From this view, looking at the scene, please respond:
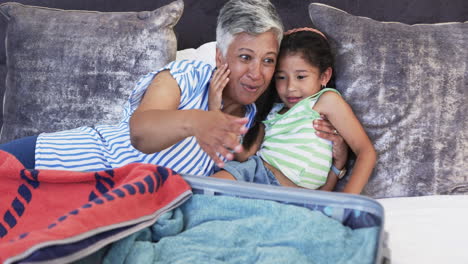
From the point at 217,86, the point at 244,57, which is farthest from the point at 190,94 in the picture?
the point at 244,57

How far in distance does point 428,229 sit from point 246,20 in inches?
28.7

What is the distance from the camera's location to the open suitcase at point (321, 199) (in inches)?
35.8

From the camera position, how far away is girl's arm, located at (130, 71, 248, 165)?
88 cm

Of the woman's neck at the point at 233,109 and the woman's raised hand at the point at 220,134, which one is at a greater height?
the woman's raised hand at the point at 220,134

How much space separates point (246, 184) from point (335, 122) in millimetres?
518

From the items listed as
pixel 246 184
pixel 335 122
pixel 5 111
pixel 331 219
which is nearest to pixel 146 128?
pixel 246 184

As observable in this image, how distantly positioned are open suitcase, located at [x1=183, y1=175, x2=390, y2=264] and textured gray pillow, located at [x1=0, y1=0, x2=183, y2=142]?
69 centimetres

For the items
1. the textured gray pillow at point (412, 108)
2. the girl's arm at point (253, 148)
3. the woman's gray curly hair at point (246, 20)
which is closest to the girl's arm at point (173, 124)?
the woman's gray curly hair at point (246, 20)

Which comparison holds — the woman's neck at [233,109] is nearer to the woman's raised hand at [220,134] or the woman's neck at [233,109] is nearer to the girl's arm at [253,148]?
the girl's arm at [253,148]

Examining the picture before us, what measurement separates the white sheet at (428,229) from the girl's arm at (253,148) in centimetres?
41

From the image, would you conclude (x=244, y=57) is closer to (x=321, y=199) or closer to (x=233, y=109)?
(x=233, y=109)

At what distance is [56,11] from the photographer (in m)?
1.72

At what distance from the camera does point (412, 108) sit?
1.44 m

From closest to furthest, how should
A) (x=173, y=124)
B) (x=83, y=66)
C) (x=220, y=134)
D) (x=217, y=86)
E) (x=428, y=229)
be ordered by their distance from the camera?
(x=220, y=134), (x=173, y=124), (x=428, y=229), (x=217, y=86), (x=83, y=66)
